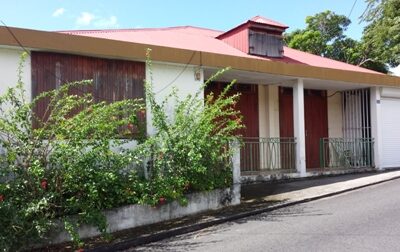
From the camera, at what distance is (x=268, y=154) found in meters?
14.2

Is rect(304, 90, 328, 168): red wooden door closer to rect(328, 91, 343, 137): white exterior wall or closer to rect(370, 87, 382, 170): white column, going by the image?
rect(328, 91, 343, 137): white exterior wall

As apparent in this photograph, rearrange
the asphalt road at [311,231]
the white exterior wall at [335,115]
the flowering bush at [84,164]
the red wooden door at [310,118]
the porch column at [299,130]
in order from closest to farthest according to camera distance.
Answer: the asphalt road at [311,231] → the flowering bush at [84,164] → the porch column at [299,130] → the red wooden door at [310,118] → the white exterior wall at [335,115]

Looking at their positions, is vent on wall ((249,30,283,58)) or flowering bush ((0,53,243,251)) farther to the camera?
vent on wall ((249,30,283,58))

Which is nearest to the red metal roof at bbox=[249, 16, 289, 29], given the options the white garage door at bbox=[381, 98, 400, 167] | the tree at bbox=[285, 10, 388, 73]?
the white garage door at bbox=[381, 98, 400, 167]

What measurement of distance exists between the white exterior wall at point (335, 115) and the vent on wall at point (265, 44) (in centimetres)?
340

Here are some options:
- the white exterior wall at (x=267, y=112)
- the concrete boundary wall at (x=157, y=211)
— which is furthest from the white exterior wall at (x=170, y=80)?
the white exterior wall at (x=267, y=112)

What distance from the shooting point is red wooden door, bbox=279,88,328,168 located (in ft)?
50.6

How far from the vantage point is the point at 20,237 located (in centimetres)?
648

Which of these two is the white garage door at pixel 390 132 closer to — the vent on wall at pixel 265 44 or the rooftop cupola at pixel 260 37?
the vent on wall at pixel 265 44

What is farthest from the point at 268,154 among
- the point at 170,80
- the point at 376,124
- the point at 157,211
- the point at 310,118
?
the point at 157,211

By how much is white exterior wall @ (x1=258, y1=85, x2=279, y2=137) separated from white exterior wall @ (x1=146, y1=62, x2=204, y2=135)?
4.26 meters

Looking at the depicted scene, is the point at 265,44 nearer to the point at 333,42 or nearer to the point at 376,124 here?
the point at 376,124

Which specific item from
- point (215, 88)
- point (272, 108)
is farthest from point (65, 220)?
point (272, 108)

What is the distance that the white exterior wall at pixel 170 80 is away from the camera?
10435 mm
